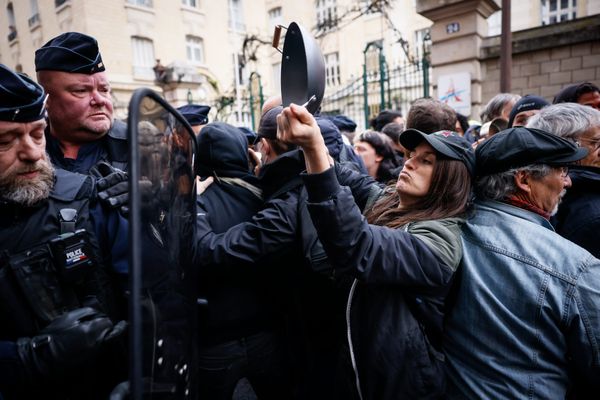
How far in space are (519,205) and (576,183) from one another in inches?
20.3

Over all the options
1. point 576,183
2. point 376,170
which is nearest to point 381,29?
point 376,170

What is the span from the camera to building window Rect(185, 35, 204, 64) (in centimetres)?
1909

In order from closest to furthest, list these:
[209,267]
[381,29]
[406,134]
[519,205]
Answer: [519,205], [406,134], [209,267], [381,29]

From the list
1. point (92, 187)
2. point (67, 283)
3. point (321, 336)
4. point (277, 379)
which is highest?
point (92, 187)

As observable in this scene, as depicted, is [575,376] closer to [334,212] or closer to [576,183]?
[576,183]

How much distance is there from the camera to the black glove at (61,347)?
104 centimetres

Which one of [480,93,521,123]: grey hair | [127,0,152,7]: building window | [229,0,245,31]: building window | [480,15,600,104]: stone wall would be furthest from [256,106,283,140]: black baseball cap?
[229,0,245,31]: building window

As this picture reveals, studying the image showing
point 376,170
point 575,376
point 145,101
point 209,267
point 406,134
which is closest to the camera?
point 145,101

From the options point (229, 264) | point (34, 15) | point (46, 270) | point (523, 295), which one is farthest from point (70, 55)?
point (34, 15)

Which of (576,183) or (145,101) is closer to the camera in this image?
(145,101)

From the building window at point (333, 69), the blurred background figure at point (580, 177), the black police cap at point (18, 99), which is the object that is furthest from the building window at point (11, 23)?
the blurred background figure at point (580, 177)

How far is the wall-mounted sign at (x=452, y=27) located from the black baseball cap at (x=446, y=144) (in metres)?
5.45

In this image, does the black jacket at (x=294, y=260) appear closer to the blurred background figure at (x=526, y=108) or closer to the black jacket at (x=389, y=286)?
the black jacket at (x=389, y=286)

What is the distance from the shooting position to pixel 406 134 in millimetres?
1508
